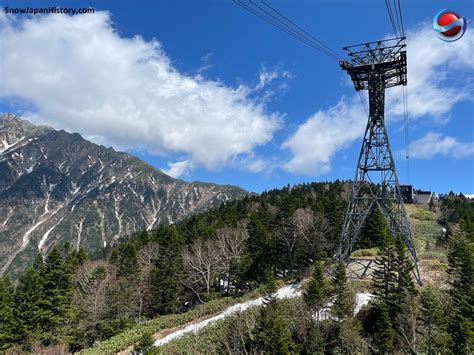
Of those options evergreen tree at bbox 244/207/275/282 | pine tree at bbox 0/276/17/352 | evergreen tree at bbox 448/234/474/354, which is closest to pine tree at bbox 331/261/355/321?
evergreen tree at bbox 448/234/474/354

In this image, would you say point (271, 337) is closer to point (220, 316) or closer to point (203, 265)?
point (220, 316)

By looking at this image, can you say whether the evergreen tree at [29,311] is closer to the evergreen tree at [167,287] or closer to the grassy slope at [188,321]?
the grassy slope at [188,321]

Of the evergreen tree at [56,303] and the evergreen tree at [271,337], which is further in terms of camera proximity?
the evergreen tree at [56,303]

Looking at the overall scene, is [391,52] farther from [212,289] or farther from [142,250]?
[142,250]

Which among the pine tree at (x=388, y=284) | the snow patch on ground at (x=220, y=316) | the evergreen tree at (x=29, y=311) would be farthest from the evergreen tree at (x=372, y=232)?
the evergreen tree at (x=29, y=311)

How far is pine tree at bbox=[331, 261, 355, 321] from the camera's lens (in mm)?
24359

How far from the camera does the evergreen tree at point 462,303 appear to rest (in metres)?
20.1

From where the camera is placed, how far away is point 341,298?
2461cm

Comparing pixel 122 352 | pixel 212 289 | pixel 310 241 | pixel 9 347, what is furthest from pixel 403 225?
pixel 9 347

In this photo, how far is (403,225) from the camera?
25.9 m

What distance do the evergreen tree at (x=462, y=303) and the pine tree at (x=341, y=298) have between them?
636 cm

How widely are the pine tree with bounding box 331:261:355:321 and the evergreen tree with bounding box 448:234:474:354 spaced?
6364mm

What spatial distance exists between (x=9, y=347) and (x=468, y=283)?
43346 mm

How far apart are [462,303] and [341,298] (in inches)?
312
